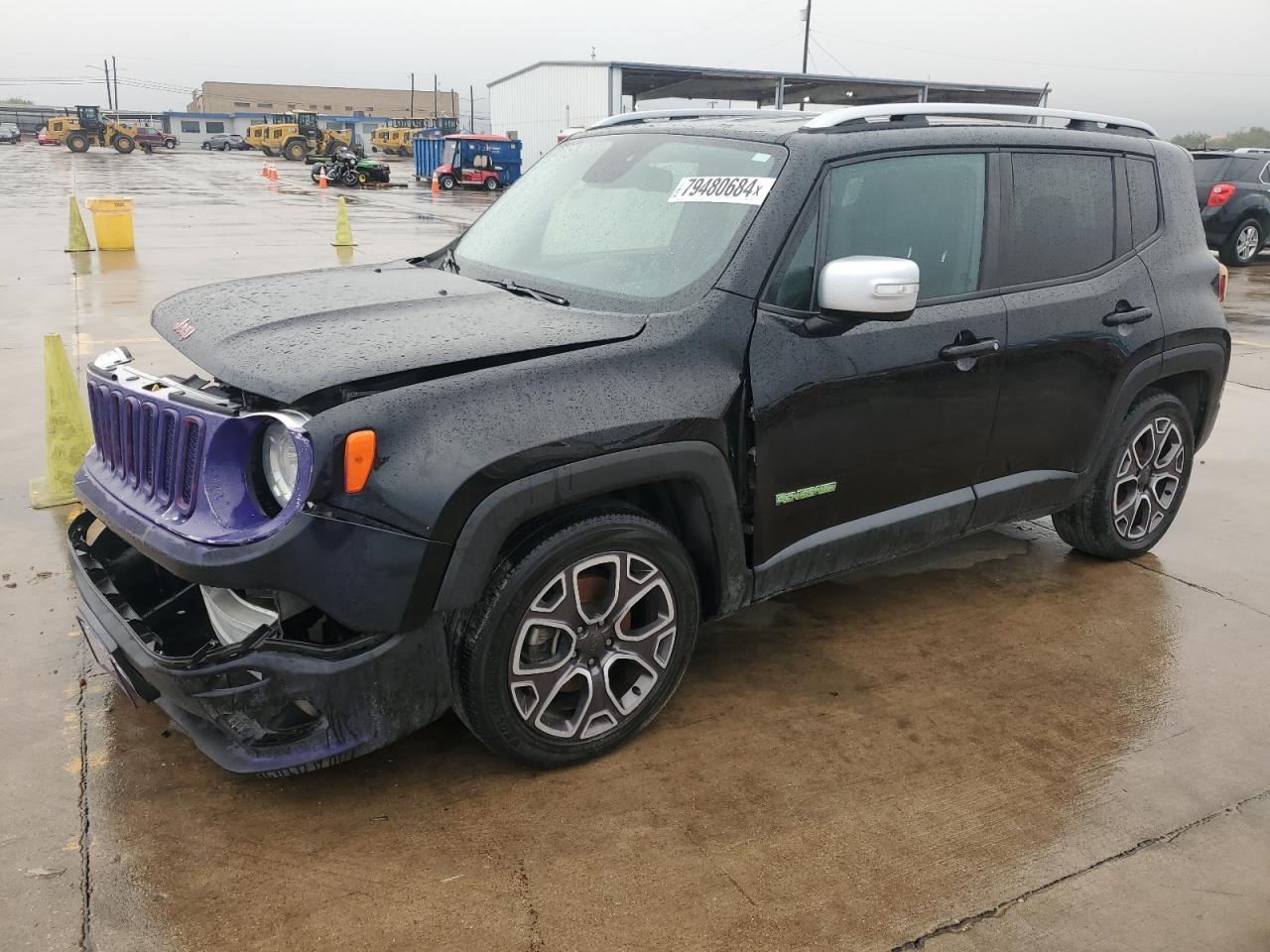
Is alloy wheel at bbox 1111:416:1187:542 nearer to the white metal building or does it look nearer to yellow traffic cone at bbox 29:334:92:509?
yellow traffic cone at bbox 29:334:92:509

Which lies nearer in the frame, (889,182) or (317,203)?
(889,182)

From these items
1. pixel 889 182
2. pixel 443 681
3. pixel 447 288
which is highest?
pixel 889 182

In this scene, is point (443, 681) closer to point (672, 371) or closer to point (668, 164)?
point (672, 371)

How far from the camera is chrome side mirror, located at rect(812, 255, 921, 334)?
119 inches

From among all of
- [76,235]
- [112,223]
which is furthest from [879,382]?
[76,235]

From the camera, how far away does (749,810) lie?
9.67 ft

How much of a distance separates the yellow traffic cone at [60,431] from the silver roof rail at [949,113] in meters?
3.75

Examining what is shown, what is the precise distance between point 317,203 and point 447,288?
25937 millimetres

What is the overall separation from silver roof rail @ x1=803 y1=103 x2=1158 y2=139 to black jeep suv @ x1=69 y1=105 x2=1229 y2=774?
0.03m

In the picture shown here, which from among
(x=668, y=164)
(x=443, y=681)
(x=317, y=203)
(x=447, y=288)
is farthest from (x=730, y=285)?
(x=317, y=203)

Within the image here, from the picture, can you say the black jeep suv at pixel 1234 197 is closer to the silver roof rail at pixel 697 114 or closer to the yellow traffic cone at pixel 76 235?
the silver roof rail at pixel 697 114

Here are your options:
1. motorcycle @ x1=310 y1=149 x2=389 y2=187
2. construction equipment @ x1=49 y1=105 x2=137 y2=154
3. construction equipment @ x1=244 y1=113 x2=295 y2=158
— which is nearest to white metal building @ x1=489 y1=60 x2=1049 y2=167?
motorcycle @ x1=310 y1=149 x2=389 y2=187

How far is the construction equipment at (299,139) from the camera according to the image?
57.3 metres

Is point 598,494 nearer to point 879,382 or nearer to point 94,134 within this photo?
point 879,382
